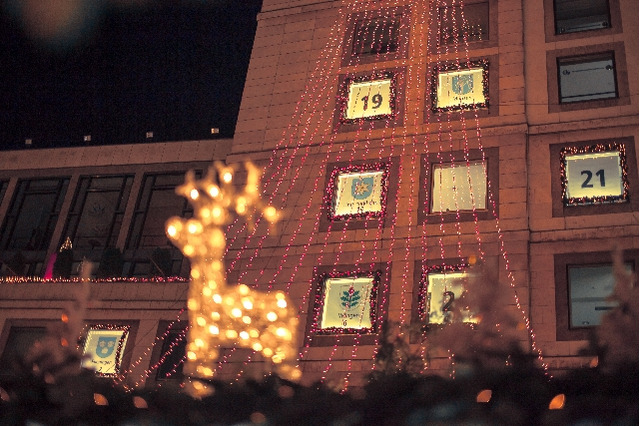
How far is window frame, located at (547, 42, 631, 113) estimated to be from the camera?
625 inches

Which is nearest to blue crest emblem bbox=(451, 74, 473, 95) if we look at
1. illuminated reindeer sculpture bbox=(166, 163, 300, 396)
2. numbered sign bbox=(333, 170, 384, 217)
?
numbered sign bbox=(333, 170, 384, 217)

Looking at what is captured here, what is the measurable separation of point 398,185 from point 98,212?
10130 mm

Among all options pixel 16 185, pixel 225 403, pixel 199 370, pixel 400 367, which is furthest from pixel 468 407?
pixel 16 185

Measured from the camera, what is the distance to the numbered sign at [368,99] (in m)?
17.8

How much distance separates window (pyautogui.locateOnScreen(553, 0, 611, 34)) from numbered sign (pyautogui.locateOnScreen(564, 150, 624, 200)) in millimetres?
3985

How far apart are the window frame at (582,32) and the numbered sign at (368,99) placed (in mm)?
4200

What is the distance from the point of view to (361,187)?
16.7 m

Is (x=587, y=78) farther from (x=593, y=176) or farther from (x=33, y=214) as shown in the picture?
(x=33, y=214)

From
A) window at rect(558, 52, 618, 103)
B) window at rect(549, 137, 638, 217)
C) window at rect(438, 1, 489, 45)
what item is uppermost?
window at rect(438, 1, 489, 45)

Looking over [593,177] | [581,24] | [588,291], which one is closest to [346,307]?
[588,291]

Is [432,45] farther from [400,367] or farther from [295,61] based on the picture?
[400,367]

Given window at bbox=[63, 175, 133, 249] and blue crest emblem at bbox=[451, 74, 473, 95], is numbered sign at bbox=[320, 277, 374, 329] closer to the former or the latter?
blue crest emblem at bbox=[451, 74, 473, 95]

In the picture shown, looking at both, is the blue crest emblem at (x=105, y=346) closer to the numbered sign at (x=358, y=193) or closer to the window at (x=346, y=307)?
the window at (x=346, y=307)

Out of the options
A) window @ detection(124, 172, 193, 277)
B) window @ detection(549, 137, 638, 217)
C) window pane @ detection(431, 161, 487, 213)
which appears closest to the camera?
window @ detection(549, 137, 638, 217)
